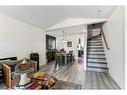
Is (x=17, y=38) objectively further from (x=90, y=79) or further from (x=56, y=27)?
(x=90, y=79)

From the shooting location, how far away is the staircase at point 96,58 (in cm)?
549

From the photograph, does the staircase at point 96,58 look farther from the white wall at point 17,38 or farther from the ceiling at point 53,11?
the white wall at point 17,38

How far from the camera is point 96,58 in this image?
5.92m

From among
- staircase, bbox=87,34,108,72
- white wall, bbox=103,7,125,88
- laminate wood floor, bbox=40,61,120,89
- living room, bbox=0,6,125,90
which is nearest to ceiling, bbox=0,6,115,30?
living room, bbox=0,6,125,90

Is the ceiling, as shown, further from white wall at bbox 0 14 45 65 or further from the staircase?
the staircase

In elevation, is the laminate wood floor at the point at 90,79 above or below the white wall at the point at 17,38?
below

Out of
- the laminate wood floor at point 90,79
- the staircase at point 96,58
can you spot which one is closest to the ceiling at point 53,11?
the staircase at point 96,58

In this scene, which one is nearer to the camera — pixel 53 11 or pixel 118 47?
pixel 118 47

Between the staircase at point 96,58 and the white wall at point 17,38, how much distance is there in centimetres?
293

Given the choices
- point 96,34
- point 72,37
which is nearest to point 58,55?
point 96,34

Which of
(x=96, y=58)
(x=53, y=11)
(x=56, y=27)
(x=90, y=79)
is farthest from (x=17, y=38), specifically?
(x=96, y=58)

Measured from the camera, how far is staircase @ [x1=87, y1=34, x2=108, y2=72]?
549 cm

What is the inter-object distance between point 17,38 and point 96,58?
380 cm

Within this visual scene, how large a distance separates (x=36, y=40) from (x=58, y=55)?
6.80ft
